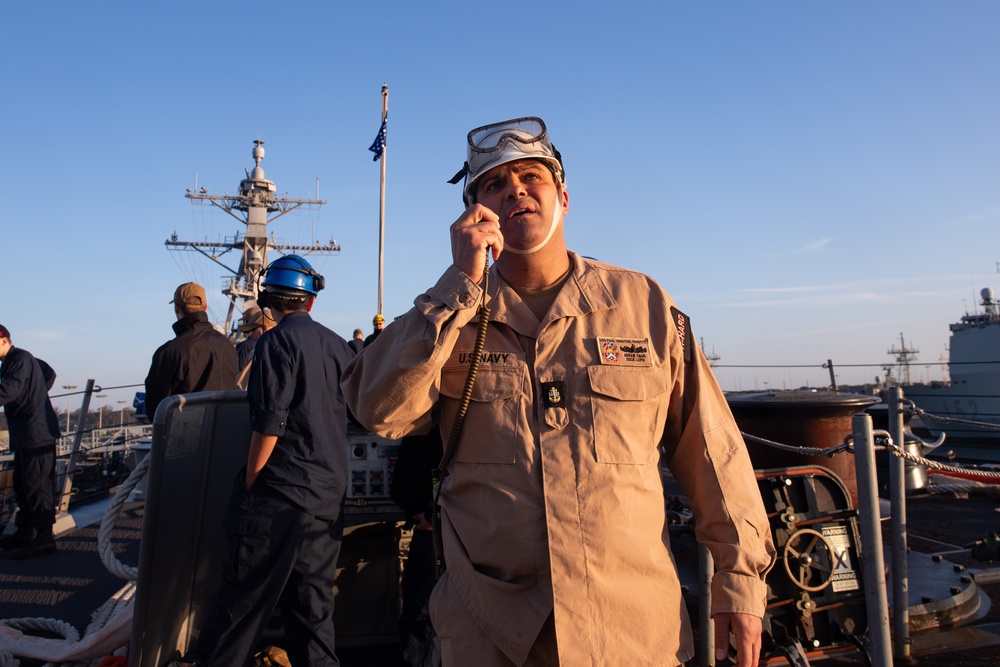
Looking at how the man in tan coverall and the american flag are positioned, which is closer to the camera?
the man in tan coverall

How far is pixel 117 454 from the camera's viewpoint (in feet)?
50.7

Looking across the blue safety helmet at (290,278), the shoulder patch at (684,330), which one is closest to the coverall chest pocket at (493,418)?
the shoulder patch at (684,330)

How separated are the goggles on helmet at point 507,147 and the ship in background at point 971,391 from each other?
69.0 ft

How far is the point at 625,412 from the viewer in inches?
71.1

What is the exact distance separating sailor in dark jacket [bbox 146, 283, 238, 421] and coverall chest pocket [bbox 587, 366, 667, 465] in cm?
404

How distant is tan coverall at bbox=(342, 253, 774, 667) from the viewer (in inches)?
64.6

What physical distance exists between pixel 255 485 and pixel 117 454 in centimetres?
1456

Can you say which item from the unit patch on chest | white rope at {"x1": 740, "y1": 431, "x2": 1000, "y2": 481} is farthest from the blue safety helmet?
white rope at {"x1": 740, "y1": 431, "x2": 1000, "y2": 481}

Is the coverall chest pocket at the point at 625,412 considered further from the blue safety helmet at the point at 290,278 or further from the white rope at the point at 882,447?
the blue safety helmet at the point at 290,278

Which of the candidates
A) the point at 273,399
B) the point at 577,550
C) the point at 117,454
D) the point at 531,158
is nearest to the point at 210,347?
the point at 273,399

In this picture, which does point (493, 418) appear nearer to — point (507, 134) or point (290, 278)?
point (507, 134)

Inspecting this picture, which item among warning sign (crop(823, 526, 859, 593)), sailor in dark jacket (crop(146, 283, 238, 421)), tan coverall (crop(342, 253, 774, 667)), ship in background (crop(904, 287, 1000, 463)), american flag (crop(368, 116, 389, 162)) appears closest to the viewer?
tan coverall (crop(342, 253, 774, 667))

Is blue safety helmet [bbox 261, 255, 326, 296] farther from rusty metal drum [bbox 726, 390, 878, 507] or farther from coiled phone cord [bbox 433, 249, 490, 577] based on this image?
rusty metal drum [bbox 726, 390, 878, 507]

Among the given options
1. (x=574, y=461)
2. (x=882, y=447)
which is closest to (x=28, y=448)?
(x=574, y=461)
